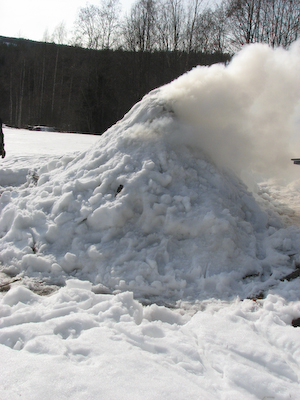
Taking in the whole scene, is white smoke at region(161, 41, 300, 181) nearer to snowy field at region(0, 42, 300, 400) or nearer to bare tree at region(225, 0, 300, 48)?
snowy field at region(0, 42, 300, 400)

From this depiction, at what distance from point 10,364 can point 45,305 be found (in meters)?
0.69

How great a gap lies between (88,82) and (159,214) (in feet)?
73.1

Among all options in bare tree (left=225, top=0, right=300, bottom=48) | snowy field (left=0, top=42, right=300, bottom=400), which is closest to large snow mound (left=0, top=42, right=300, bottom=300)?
snowy field (left=0, top=42, right=300, bottom=400)

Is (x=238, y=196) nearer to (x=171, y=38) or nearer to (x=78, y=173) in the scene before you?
(x=78, y=173)

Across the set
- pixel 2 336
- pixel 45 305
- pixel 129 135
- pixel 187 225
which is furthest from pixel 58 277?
pixel 129 135

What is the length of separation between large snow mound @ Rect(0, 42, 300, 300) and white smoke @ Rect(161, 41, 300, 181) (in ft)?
0.06

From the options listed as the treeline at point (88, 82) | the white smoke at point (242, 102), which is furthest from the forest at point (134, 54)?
the white smoke at point (242, 102)

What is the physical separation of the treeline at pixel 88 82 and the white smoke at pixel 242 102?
1742 centimetres

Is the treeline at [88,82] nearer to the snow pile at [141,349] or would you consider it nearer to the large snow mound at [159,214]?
the large snow mound at [159,214]

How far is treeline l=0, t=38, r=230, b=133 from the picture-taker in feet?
74.6

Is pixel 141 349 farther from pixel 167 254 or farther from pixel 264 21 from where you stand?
pixel 264 21

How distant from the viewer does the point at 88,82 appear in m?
23.6

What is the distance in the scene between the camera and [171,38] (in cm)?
2270

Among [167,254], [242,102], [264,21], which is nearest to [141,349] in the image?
[167,254]
